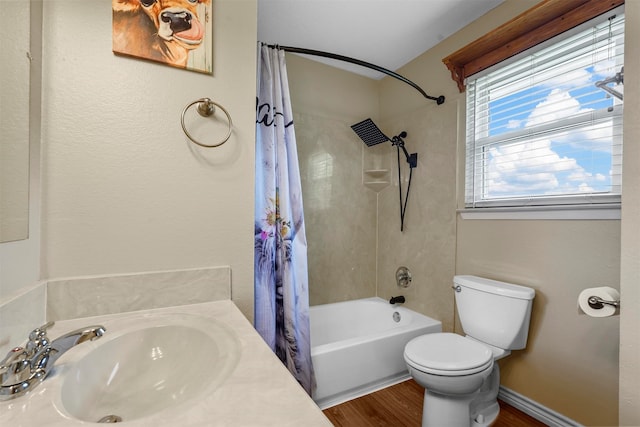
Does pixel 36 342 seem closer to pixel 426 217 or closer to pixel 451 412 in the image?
pixel 451 412

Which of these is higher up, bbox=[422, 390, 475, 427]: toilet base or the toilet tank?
the toilet tank

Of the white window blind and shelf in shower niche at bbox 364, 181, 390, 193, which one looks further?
shelf in shower niche at bbox 364, 181, 390, 193

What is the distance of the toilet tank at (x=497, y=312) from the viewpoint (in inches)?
58.7

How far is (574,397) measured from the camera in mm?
1422

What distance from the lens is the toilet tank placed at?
58.7 inches

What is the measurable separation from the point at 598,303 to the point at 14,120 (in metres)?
1.97

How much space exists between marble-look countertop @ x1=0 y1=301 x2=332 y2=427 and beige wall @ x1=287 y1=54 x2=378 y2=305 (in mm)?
1788

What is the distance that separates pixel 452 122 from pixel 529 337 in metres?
1.46

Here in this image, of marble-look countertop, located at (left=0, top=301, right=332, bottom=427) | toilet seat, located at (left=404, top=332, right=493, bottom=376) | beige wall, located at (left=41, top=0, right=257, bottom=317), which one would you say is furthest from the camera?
toilet seat, located at (left=404, top=332, right=493, bottom=376)

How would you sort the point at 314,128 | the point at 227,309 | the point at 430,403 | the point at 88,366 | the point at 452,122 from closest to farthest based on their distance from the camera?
1. the point at 88,366
2. the point at 227,309
3. the point at 430,403
4. the point at 452,122
5. the point at 314,128

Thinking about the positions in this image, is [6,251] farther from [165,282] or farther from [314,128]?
[314,128]

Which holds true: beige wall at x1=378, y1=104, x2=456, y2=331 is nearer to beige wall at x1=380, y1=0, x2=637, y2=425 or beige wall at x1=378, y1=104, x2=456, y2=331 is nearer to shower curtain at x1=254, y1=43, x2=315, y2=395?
beige wall at x1=380, y1=0, x2=637, y2=425

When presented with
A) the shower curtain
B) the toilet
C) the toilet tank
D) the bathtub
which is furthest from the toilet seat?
the shower curtain

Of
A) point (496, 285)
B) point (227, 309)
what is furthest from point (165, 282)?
point (496, 285)
